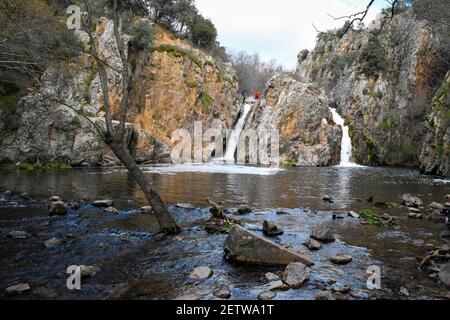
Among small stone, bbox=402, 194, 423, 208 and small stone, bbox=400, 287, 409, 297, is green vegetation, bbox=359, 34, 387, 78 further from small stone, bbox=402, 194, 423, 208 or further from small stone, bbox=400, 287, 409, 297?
small stone, bbox=400, 287, 409, 297

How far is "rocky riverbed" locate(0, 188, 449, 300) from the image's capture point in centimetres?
613

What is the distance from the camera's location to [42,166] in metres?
28.6

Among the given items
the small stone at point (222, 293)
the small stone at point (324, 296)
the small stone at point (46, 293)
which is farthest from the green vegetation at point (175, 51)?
the small stone at point (324, 296)

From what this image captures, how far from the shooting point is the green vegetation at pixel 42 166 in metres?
27.6

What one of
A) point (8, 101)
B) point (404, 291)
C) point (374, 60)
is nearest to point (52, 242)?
point (404, 291)

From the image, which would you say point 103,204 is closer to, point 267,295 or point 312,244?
point 312,244

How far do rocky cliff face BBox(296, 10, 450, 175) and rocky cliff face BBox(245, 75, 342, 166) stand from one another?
4364mm

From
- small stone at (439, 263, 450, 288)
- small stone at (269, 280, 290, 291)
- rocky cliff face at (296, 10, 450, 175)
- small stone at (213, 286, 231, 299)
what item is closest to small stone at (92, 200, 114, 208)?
small stone at (213, 286, 231, 299)

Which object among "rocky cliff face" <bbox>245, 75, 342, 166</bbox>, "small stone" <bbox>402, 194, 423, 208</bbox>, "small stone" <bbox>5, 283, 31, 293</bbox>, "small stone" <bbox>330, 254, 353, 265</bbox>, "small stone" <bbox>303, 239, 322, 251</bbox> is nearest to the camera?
"small stone" <bbox>5, 283, 31, 293</bbox>

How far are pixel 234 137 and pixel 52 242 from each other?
40023 millimetres

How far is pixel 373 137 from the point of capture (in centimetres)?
4184

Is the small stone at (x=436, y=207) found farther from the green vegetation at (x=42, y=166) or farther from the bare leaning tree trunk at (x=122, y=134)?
the green vegetation at (x=42, y=166)
